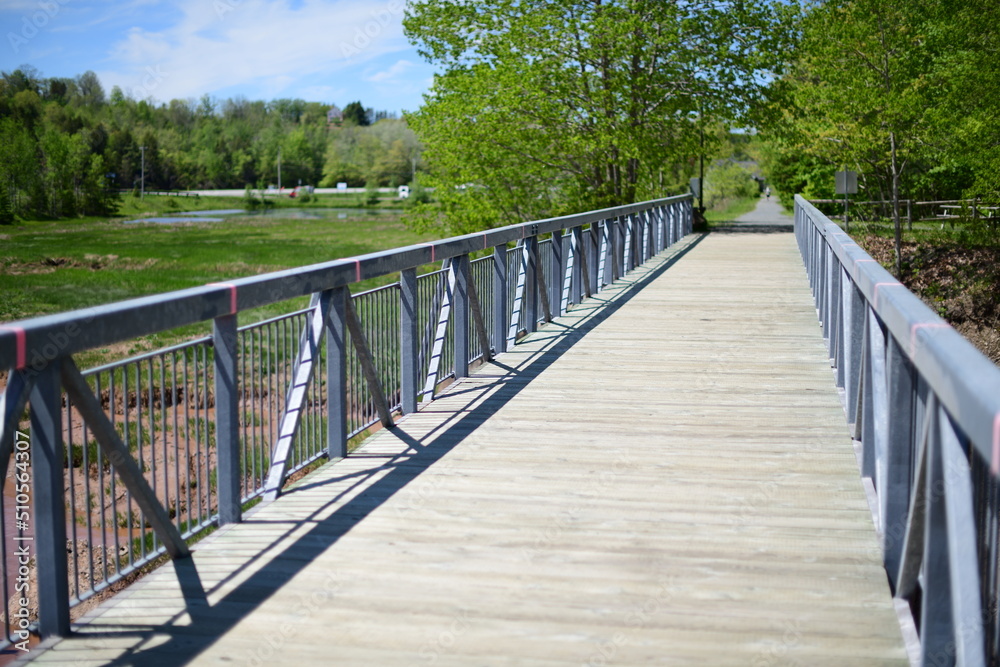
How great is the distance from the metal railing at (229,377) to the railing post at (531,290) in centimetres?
2

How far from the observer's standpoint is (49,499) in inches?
142

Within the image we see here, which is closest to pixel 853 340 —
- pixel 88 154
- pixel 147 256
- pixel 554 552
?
pixel 554 552

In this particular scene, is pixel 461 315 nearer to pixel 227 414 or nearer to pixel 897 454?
pixel 227 414

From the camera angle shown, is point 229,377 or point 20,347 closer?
point 20,347

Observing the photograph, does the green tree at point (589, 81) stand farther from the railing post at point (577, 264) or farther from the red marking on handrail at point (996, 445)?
the red marking on handrail at point (996, 445)

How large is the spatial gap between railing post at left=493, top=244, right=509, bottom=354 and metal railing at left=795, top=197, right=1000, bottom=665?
217 inches

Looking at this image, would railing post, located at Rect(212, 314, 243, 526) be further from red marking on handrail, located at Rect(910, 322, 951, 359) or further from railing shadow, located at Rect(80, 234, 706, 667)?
red marking on handrail, located at Rect(910, 322, 951, 359)

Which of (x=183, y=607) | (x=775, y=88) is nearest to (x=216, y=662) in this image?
(x=183, y=607)

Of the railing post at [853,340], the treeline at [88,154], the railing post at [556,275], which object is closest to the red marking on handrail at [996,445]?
the railing post at [853,340]

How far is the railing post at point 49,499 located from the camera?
3574mm

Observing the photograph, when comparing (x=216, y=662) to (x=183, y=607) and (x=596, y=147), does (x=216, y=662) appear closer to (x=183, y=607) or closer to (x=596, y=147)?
(x=183, y=607)

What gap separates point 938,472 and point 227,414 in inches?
124

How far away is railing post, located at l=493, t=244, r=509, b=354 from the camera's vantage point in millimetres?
10415

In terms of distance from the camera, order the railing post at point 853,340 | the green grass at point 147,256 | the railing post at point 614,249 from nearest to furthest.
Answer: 1. the railing post at point 853,340
2. the railing post at point 614,249
3. the green grass at point 147,256
